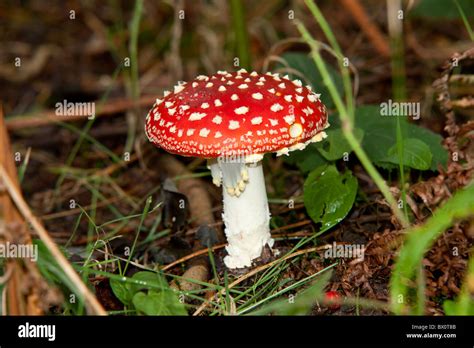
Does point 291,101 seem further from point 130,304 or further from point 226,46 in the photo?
point 226,46

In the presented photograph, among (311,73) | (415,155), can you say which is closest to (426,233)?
(415,155)

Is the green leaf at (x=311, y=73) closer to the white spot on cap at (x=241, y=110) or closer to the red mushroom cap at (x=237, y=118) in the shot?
the red mushroom cap at (x=237, y=118)

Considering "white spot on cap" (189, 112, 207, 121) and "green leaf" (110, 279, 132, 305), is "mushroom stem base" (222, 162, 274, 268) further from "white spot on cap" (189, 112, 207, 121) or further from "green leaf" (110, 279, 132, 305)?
"green leaf" (110, 279, 132, 305)

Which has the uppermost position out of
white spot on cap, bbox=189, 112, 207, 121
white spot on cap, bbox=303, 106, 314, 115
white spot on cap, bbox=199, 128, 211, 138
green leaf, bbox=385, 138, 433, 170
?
white spot on cap, bbox=303, 106, 314, 115

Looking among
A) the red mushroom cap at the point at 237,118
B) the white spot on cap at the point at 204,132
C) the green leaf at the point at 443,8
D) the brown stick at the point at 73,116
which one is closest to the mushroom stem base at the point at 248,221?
the red mushroom cap at the point at 237,118

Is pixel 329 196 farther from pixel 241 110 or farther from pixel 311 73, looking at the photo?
pixel 311 73

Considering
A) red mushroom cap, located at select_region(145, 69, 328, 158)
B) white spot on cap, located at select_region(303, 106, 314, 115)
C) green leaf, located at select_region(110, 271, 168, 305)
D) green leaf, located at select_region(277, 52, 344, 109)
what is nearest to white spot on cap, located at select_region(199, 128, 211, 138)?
red mushroom cap, located at select_region(145, 69, 328, 158)

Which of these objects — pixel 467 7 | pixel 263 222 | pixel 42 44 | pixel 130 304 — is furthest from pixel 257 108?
pixel 42 44
